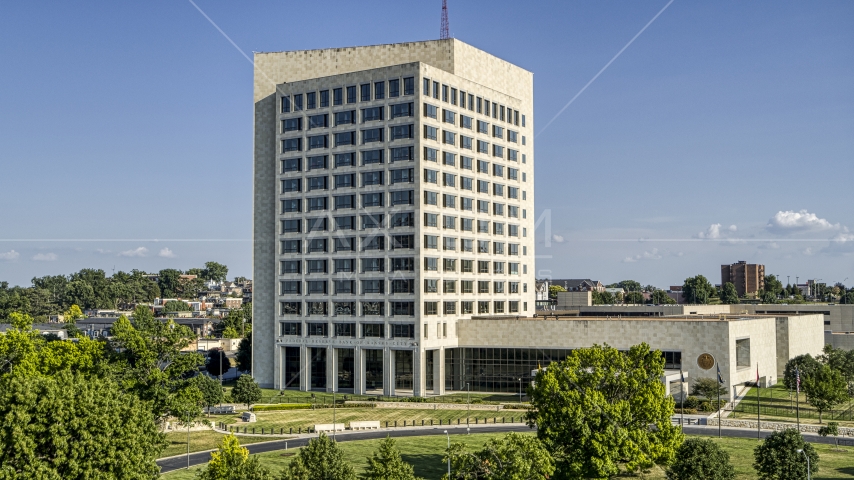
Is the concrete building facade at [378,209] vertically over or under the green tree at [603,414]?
over

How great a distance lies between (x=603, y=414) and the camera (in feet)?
212

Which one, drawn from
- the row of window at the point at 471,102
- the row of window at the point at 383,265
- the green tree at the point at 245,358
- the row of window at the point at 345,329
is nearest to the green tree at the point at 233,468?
the row of window at the point at 345,329

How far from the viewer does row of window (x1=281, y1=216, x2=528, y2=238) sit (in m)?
124

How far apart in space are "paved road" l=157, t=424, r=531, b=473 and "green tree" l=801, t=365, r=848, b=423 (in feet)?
120

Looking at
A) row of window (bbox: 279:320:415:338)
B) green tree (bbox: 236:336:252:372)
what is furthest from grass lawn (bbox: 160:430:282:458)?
green tree (bbox: 236:336:252:372)

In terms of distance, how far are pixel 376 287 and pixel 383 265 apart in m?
3.75

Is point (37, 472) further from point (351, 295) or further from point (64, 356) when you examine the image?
point (351, 295)

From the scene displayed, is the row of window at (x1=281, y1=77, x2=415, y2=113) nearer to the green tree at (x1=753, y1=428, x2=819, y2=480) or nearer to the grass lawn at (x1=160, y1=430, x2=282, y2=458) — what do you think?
the grass lawn at (x1=160, y1=430, x2=282, y2=458)

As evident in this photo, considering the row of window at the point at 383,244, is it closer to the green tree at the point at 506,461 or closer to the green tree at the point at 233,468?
the green tree at the point at 506,461

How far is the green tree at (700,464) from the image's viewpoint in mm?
59406

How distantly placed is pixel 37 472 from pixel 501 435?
50.1 meters

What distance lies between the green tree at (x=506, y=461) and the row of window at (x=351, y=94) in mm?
77308

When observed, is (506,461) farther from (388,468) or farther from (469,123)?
(469,123)

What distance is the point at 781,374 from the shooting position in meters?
144
